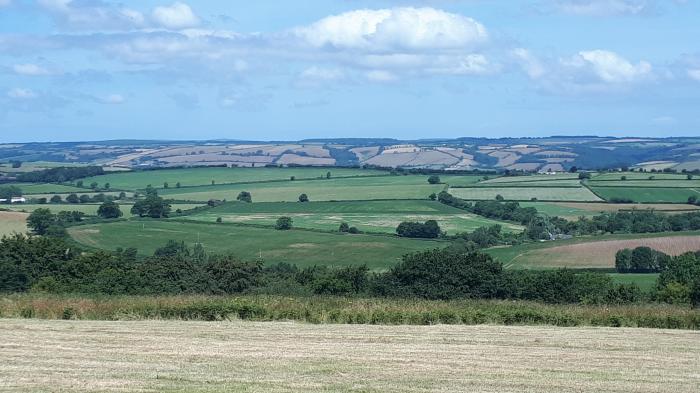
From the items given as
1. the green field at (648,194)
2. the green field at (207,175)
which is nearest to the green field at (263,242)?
the green field at (648,194)

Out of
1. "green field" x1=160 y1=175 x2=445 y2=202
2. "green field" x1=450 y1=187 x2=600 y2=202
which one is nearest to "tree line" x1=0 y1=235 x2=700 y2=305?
"green field" x1=450 y1=187 x2=600 y2=202

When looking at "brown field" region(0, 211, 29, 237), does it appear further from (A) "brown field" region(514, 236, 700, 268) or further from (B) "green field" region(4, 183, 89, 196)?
(A) "brown field" region(514, 236, 700, 268)

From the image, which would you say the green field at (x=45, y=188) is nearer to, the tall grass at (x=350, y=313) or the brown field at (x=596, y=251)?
the brown field at (x=596, y=251)

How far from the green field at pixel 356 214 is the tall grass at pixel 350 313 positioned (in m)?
53.4

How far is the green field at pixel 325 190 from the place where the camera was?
115062 mm

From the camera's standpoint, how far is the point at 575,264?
64188mm

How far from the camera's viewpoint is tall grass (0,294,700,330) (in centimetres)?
2830

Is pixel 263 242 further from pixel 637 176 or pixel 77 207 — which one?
pixel 637 176

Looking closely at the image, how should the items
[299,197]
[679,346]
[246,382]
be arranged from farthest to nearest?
[299,197] → [679,346] → [246,382]

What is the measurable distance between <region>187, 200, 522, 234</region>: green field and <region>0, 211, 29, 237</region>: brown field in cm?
1713

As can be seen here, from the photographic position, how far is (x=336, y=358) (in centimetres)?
2009

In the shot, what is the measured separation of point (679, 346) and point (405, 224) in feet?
197

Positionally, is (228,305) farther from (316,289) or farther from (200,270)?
(200,270)

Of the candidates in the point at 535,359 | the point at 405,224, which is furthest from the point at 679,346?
the point at 405,224
